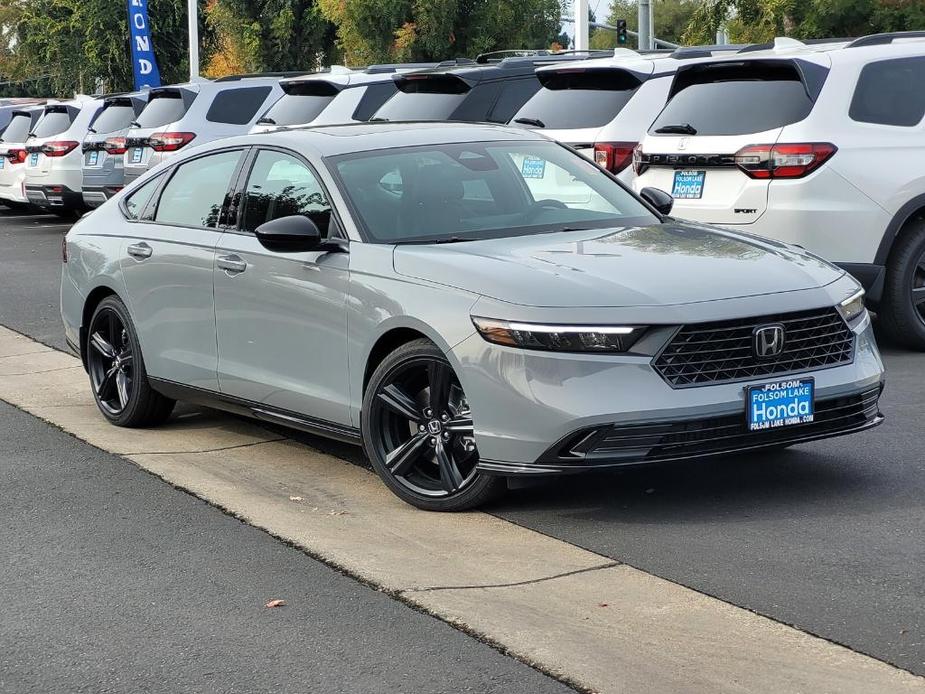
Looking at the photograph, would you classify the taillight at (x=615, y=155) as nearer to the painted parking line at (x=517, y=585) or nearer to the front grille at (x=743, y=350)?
the painted parking line at (x=517, y=585)

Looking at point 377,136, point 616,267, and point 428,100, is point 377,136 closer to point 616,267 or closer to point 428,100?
point 616,267

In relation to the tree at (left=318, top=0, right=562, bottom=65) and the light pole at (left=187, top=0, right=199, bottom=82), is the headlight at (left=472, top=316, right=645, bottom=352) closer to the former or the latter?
the tree at (left=318, top=0, right=562, bottom=65)

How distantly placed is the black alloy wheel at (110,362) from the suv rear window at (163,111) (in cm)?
1166

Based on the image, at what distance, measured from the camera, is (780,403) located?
240 inches

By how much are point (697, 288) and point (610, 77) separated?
6621 millimetres

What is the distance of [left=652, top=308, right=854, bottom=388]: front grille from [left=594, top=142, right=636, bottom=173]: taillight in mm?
5665

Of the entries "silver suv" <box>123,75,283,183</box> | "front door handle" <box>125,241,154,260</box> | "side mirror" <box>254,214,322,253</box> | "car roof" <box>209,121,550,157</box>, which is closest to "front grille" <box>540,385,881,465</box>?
"side mirror" <box>254,214,322,253</box>

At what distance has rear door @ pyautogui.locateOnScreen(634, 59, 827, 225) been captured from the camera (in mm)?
9867

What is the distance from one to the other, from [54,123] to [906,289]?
57.4ft

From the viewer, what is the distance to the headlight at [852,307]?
6391 mm

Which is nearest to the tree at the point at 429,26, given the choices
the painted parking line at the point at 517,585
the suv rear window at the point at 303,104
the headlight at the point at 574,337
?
the suv rear window at the point at 303,104

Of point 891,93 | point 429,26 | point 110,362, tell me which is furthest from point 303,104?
point 429,26

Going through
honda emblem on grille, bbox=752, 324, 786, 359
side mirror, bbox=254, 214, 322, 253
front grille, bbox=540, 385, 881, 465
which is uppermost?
side mirror, bbox=254, 214, 322, 253

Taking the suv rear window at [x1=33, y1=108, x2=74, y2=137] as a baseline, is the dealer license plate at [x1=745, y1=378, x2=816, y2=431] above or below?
above
